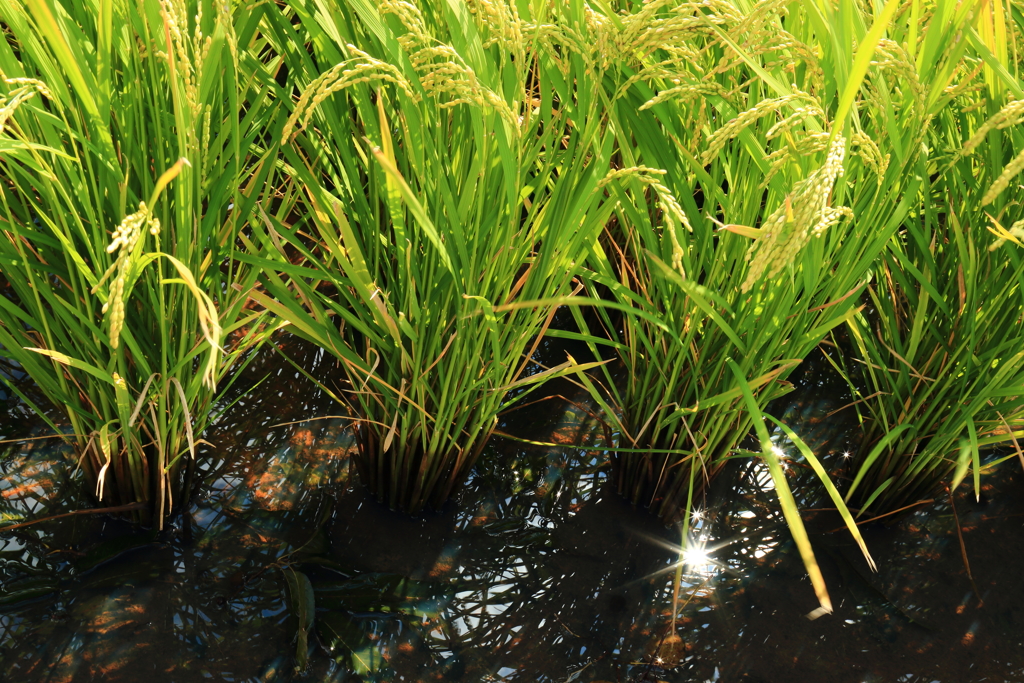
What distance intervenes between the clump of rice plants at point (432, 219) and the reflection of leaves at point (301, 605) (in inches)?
9.3

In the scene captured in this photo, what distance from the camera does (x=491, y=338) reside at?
39.4 inches

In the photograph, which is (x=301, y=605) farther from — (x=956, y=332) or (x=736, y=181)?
(x=956, y=332)

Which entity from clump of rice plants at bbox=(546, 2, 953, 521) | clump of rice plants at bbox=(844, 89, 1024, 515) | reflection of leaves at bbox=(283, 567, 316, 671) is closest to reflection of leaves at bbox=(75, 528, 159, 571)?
reflection of leaves at bbox=(283, 567, 316, 671)

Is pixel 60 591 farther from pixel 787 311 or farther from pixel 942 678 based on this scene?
pixel 942 678

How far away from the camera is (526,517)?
4.19 feet

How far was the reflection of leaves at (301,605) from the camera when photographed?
1.04 meters

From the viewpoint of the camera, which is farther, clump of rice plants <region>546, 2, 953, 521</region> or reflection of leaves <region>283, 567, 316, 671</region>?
reflection of leaves <region>283, 567, 316, 671</region>

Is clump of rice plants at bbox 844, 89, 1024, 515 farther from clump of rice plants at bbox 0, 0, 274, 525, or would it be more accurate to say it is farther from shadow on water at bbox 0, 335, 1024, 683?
clump of rice plants at bbox 0, 0, 274, 525

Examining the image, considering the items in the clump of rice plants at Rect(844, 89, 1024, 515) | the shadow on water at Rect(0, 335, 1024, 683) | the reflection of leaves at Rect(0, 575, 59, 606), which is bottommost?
the shadow on water at Rect(0, 335, 1024, 683)

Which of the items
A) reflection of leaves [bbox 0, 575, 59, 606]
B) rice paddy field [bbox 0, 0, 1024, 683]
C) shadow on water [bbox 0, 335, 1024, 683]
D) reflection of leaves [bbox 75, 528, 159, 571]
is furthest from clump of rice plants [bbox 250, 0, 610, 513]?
reflection of leaves [bbox 0, 575, 59, 606]

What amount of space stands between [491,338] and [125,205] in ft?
1.55

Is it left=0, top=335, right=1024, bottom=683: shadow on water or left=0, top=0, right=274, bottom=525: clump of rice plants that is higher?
left=0, top=0, right=274, bottom=525: clump of rice plants

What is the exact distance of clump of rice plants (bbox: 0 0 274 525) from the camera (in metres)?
0.84

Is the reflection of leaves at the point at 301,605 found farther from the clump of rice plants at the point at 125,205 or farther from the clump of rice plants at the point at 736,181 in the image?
the clump of rice plants at the point at 736,181
